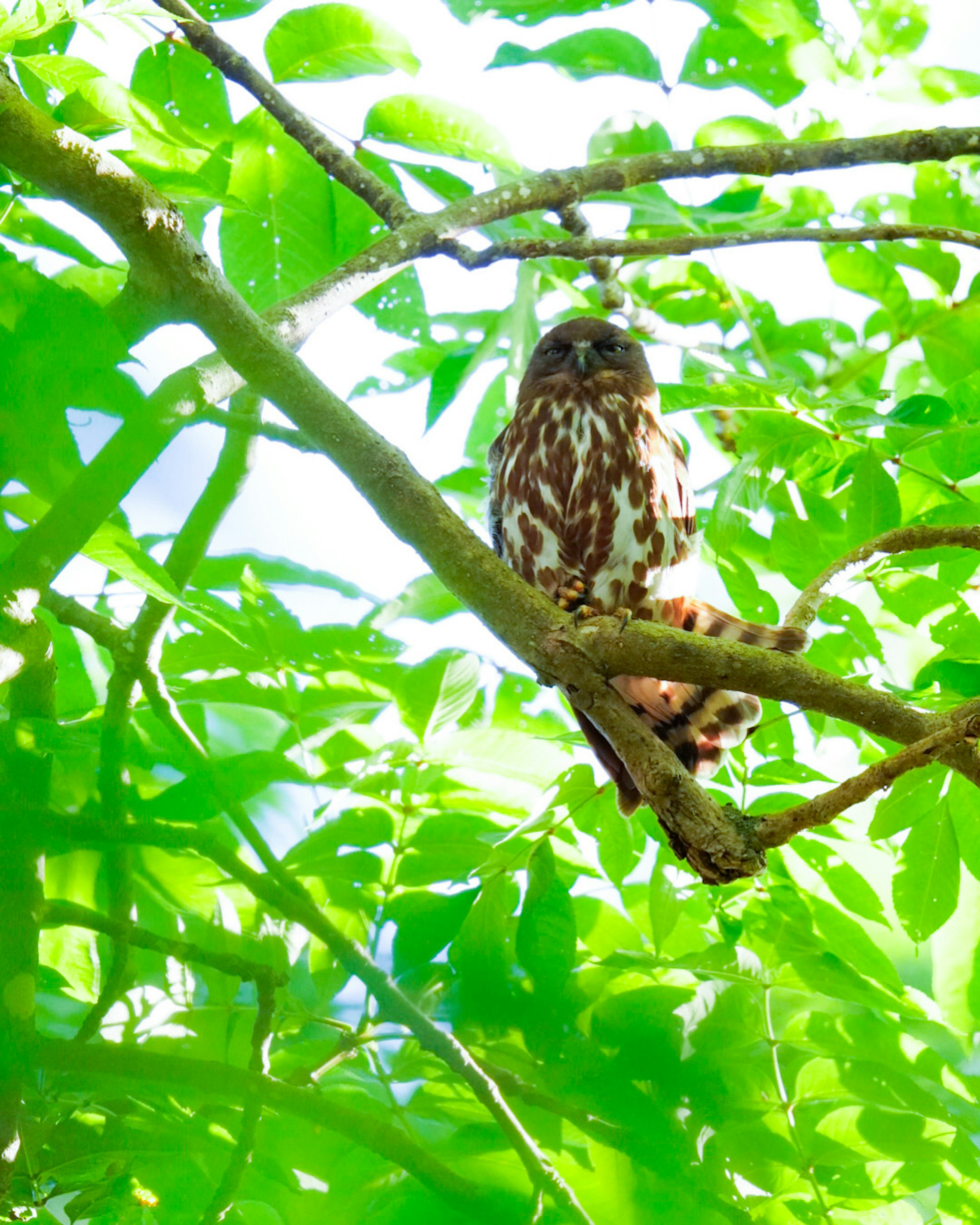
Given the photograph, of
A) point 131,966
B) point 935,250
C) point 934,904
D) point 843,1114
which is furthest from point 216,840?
point 935,250

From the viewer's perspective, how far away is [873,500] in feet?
5.28

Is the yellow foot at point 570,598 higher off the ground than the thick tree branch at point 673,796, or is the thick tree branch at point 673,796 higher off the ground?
the yellow foot at point 570,598

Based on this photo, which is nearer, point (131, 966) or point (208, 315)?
point (131, 966)

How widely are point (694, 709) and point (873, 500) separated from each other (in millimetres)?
715

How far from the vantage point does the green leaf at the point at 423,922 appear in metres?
0.64

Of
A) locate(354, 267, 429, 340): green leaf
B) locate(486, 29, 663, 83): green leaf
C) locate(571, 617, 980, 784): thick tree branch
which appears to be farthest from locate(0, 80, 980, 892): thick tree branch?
locate(486, 29, 663, 83): green leaf

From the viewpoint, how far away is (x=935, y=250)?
2240 mm

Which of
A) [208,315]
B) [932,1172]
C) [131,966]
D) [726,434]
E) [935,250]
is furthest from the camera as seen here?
[726,434]

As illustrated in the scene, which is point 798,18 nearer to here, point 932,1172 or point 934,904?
point 934,904

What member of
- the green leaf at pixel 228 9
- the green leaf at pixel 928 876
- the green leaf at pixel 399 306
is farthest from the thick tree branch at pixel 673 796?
the green leaf at pixel 228 9

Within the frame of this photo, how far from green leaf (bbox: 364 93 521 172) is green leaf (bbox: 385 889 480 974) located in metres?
1.44

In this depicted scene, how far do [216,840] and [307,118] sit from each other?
5.12ft

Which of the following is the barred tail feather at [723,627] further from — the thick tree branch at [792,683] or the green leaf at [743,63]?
the green leaf at [743,63]

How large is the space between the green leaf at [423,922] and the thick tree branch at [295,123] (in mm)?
1270
